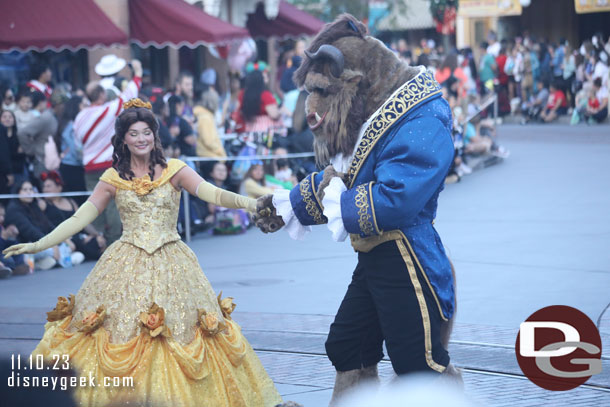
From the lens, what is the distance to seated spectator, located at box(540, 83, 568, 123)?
22969 mm

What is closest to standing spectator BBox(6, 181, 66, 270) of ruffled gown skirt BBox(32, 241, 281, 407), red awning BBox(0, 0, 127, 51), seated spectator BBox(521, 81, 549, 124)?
red awning BBox(0, 0, 127, 51)

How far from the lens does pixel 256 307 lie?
7492 mm

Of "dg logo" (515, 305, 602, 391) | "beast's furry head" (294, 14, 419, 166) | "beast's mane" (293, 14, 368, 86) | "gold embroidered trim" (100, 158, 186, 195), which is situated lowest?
"dg logo" (515, 305, 602, 391)

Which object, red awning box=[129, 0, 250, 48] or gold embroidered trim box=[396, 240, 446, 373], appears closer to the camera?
gold embroidered trim box=[396, 240, 446, 373]

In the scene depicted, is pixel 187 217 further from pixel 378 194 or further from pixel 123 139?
pixel 378 194

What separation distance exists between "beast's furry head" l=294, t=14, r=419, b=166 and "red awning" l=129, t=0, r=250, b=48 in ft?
28.9

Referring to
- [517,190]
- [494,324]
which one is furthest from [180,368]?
[517,190]

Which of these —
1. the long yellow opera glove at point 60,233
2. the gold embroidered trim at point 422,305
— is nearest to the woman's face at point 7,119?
the long yellow opera glove at point 60,233

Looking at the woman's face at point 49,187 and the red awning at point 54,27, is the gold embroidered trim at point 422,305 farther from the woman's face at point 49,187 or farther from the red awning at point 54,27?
the red awning at point 54,27

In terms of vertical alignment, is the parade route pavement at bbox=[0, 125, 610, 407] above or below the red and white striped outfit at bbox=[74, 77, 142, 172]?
below

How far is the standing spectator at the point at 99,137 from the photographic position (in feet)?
30.6

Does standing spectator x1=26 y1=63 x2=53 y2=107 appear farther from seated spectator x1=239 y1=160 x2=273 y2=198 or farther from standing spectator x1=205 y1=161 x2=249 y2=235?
seated spectator x1=239 y1=160 x2=273 y2=198

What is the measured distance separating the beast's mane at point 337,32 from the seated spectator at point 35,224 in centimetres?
556

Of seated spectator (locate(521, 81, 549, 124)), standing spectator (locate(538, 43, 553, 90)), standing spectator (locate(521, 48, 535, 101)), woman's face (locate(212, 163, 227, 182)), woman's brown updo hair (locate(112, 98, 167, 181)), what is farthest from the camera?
standing spectator (locate(521, 48, 535, 101))
